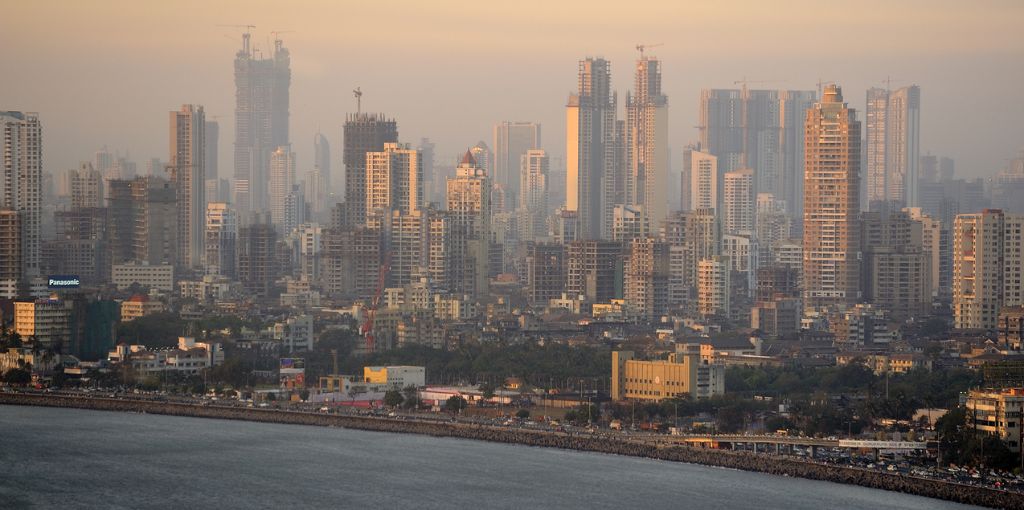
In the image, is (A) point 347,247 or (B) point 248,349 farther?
(A) point 347,247

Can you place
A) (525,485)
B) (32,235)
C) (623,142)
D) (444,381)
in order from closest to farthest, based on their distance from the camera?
(525,485)
(444,381)
(32,235)
(623,142)

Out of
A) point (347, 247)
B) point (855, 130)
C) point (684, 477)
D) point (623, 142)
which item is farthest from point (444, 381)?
point (623, 142)

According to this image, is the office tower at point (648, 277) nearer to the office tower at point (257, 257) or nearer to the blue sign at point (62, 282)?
the office tower at point (257, 257)

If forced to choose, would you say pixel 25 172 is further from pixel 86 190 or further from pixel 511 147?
pixel 511 147

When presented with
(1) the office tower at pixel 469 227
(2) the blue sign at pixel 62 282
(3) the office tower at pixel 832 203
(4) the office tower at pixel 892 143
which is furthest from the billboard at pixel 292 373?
(4) the office tower at pixel 892 143

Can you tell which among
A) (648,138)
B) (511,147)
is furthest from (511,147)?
(648,138)

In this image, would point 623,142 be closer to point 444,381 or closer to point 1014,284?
point 1014,284

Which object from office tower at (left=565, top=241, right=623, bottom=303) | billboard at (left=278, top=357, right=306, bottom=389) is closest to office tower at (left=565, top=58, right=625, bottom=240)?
office tower at (left=565, top=241, right=623, bottom=303)

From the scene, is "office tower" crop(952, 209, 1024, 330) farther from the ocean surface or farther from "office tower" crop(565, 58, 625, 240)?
"office tower" crop(565, 58, 625, 240)
